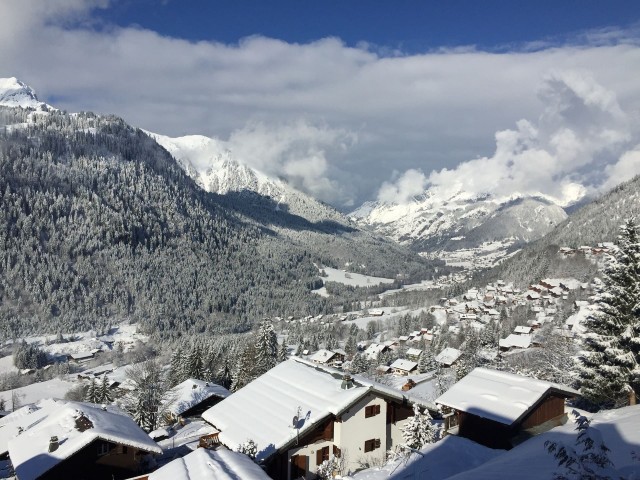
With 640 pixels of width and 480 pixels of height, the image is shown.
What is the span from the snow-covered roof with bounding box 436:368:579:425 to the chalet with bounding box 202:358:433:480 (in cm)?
332

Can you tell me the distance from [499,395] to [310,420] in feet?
39.2

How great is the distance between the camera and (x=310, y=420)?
80.0 feet

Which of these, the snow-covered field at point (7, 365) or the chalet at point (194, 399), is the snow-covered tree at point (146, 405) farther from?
the snow-covered field at point (7, 365)

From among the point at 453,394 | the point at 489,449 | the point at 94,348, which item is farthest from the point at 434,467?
the point at 94,348

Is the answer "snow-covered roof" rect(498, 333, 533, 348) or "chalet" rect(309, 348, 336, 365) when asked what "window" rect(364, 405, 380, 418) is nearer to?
"snow-covered roof" rect(498, 333, 533, 348)

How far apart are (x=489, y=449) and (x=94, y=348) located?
522 ft

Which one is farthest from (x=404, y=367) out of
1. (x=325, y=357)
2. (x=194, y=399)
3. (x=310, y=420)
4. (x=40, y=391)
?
(x=40, y=391)

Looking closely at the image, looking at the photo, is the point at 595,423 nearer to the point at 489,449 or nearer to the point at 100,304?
the point at 489,449

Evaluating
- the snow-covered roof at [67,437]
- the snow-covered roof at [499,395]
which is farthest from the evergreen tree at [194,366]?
the snow-covered roof at [499,395]

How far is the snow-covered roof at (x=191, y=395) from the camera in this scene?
50.9m

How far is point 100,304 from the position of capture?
648 feet

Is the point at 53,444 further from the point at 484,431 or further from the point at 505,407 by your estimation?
the point at 505,407

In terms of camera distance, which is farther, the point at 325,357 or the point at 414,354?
the point at 414,354

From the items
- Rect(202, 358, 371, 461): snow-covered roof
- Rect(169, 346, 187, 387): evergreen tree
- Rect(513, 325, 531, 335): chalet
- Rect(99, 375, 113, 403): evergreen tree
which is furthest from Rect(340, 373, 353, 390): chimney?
Rect(513, 325, 531, 335): chalet
